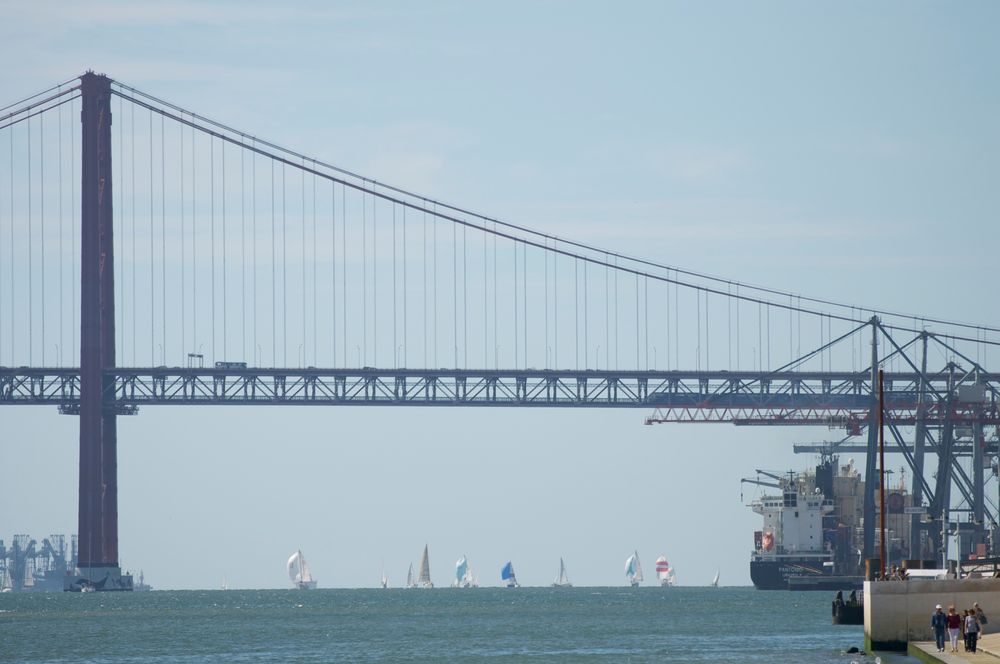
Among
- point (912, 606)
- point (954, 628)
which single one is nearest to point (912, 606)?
point (912, 606)

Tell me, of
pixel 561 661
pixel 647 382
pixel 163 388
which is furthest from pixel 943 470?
pixel 561 661

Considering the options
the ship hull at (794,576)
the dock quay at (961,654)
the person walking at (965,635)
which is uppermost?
the person walking at (965,635)

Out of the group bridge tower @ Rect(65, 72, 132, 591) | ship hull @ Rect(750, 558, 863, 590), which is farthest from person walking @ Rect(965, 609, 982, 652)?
ship hull @ Rect(750, 558, 863, 590)

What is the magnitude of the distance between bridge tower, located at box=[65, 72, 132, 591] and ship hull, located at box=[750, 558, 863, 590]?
132 feet

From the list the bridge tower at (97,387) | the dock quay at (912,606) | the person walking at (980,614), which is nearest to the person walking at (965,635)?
the person walking at (980,614)

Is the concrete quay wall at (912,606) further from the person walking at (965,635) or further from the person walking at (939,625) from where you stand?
the person walking at (939,625)

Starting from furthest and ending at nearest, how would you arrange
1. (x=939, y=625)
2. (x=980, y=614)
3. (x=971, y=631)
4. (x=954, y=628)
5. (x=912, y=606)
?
(x=912, y=606)
(x=980, y=614)
(x=939, y=625)
(x=954, y=628)
(x=971, y=631)

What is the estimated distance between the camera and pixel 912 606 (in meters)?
51.4

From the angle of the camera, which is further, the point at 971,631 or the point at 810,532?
the point at 810,532

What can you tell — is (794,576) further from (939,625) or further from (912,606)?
(939,625)

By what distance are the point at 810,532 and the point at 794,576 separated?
531cm

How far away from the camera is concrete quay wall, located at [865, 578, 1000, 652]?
51.3 meters

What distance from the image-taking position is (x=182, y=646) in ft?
226

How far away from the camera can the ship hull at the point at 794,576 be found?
123m
